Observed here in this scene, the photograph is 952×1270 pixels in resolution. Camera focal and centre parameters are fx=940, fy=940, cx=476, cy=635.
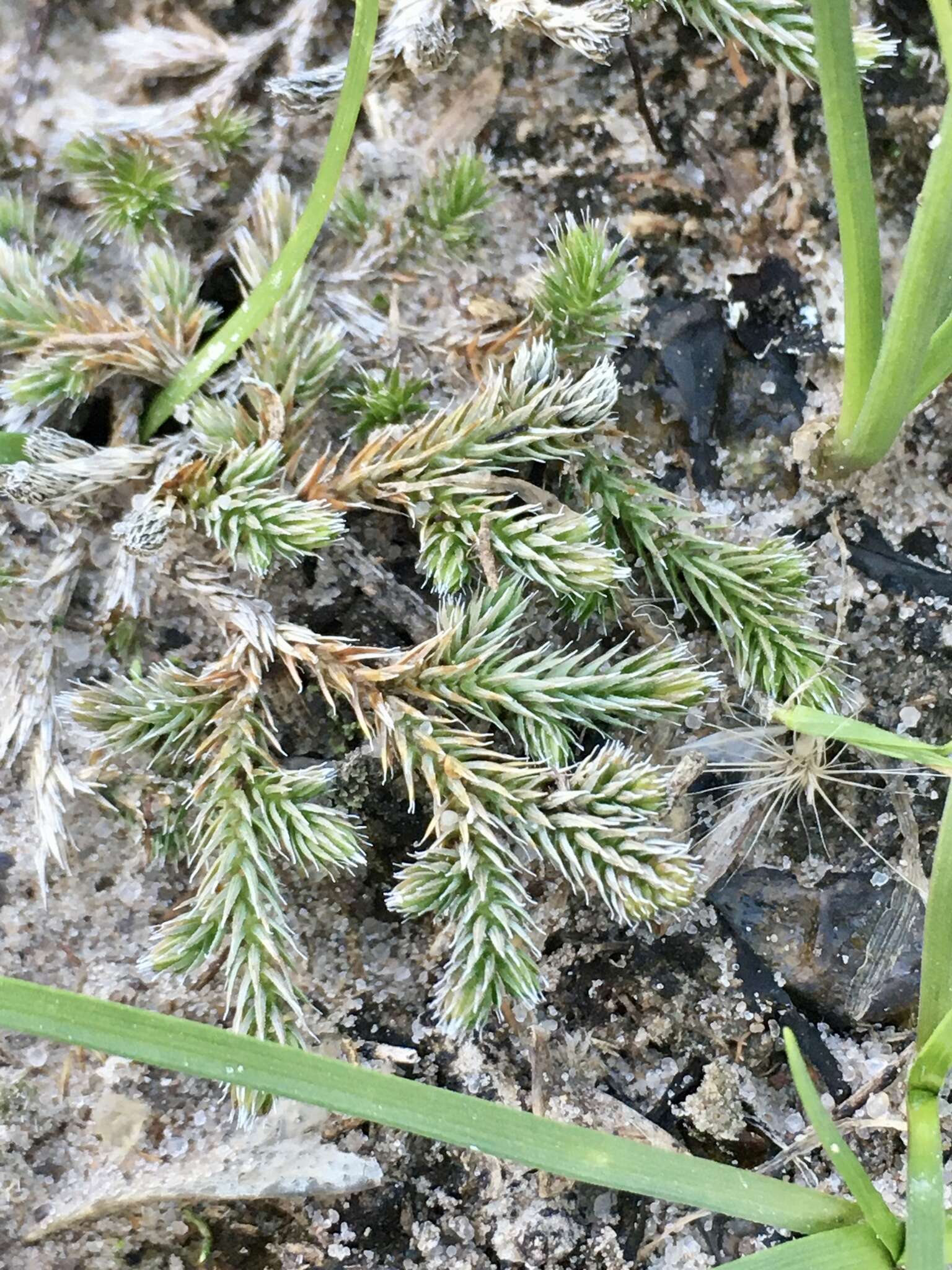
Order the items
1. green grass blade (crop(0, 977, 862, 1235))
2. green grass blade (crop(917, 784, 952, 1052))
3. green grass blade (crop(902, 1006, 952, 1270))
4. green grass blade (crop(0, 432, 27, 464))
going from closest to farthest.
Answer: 1. green grass blade (crop(0, 977, 862, 1235))
2. green grass blade (crop(902, 1006, 952, 1270))
3. green grass blade (crop(917, 784, 952, 1052))
4. green grass blade (crop(0, 432, 27, 464))

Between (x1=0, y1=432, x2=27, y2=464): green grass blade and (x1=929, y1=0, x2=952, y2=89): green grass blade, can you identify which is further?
(x1=0, y1=432, x2=27, y2=464): green grass blade

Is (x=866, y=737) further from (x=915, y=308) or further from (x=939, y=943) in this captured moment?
(x=915, y=308)

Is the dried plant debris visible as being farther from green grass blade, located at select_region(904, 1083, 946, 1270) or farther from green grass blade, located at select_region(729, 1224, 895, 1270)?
green grass blade, located at select_region(904, 1083, 946, 1270)

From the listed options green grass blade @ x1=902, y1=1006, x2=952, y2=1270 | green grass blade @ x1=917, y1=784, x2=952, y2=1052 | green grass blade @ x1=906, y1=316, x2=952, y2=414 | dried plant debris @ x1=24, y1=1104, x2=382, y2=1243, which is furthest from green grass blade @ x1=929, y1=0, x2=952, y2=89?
dried plant debris @ x1=24, y1=1104, x2=382, y2=1243

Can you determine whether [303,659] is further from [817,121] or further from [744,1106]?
[817,121]

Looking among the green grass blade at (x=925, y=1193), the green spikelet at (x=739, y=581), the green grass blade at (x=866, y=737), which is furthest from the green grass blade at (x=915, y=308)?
the green grass blade at (x=925, y=1193)

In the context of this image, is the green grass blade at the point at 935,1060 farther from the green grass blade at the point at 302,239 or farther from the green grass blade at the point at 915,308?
the green grass blade at the point at 302,239

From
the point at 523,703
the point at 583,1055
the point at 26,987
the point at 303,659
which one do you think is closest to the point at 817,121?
the point at 523,703
